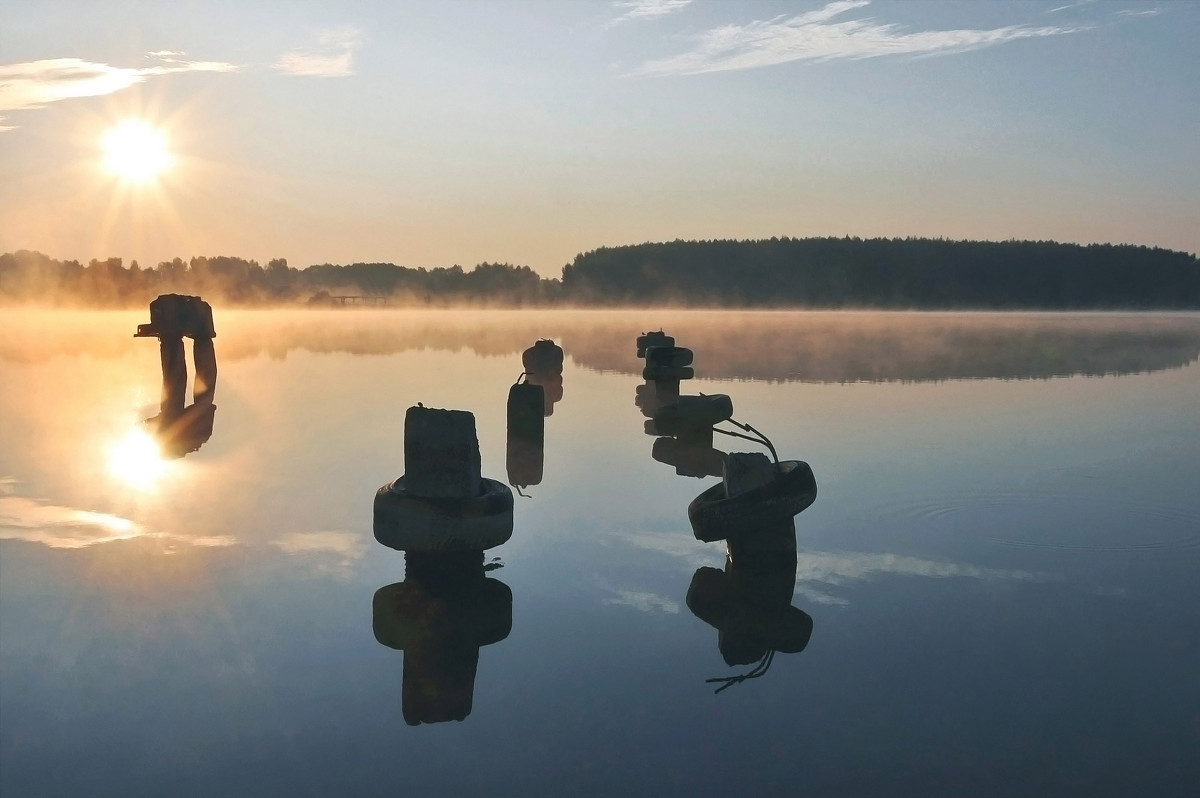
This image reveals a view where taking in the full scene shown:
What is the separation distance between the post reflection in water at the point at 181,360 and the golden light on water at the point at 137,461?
180 cm

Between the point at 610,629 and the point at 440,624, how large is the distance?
4.43ft

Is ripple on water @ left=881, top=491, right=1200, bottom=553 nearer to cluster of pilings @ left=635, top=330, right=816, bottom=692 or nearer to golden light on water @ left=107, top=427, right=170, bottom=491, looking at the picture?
cluster of pilings @ left=635, top=330, right=816, bottom=692

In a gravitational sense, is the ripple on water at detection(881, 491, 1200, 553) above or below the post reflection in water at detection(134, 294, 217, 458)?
below

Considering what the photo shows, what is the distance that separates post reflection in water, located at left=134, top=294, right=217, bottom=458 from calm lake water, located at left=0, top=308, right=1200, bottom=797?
3.23m

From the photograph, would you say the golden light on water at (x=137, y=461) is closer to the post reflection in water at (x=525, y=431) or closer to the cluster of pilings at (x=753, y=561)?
the post reflection in water at (x=525, y=431)

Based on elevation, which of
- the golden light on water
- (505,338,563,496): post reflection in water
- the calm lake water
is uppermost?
(505,338,563,496): post reflection in water

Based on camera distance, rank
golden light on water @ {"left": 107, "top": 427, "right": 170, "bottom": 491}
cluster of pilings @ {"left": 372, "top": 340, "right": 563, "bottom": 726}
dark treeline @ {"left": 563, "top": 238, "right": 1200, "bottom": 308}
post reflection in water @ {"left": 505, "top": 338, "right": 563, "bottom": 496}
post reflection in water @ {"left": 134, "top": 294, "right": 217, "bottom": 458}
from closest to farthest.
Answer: cluster of pilings @ {"left": 372, "top": 340, "right": 563, "bottom": 726} → golden light on water @ {"left": 107, "top": 427, "right": 170, "bottom": 491} → post reflection in water @ {"left": 505, "top": 338, "right": 563, "bottom": 496} → post reflection in water @ {"left": 134, "top": 294, "right": 217, "bottom": 458} → dark treeline @ {"left": 563, "top": 238, "right": 1200, "bottom": 308}

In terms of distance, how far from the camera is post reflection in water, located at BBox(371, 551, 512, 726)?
645 cm

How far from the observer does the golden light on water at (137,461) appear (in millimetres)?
14148

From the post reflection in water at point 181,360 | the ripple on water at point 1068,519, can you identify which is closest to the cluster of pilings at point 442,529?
the ripple on water at point 1068,519

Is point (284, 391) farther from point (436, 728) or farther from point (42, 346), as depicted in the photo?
point (42, 346)

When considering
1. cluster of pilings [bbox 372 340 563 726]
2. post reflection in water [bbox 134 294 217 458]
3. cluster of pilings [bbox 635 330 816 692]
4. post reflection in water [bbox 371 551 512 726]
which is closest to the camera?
post reflection in water [bbox 371 551 512 726]

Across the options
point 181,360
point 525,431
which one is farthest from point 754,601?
point 181,360

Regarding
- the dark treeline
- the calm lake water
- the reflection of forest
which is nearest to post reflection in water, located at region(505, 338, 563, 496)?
the calm lake water
